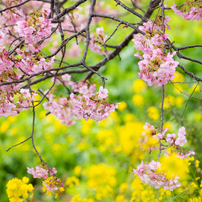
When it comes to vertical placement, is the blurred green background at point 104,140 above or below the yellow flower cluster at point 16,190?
above

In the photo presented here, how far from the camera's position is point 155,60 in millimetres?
871

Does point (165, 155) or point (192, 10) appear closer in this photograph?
point (165, 155)

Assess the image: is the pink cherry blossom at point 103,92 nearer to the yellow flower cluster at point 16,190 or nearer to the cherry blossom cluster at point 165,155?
the cherry blossom cluster at point 165,155

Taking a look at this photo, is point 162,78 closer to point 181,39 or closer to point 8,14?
point 8,14

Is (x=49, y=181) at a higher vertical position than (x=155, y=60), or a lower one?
lower

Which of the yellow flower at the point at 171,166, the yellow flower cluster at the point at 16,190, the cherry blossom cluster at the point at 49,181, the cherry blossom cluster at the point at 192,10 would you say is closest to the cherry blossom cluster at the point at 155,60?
the cherry blossom cluster at the point at 192,10

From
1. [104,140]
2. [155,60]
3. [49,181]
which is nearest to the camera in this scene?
[155,60]

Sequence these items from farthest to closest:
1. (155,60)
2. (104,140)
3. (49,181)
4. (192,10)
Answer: (104,140)
(49,181)
(192,10)
(155,60)

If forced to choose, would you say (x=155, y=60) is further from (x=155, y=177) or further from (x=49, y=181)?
(x=49, y=181)

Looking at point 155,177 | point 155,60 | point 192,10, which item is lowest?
point 155,177

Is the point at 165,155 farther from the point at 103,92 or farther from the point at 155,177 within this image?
the point at 103,92

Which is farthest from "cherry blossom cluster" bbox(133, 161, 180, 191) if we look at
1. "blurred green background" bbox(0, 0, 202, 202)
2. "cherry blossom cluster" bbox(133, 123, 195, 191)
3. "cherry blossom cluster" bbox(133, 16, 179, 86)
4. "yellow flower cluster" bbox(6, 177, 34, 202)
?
"yellow flower cluster" bbox(6, 177, 34, 202)

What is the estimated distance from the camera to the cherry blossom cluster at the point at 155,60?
2.82 feet

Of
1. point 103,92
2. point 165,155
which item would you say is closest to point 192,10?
point 103,92
